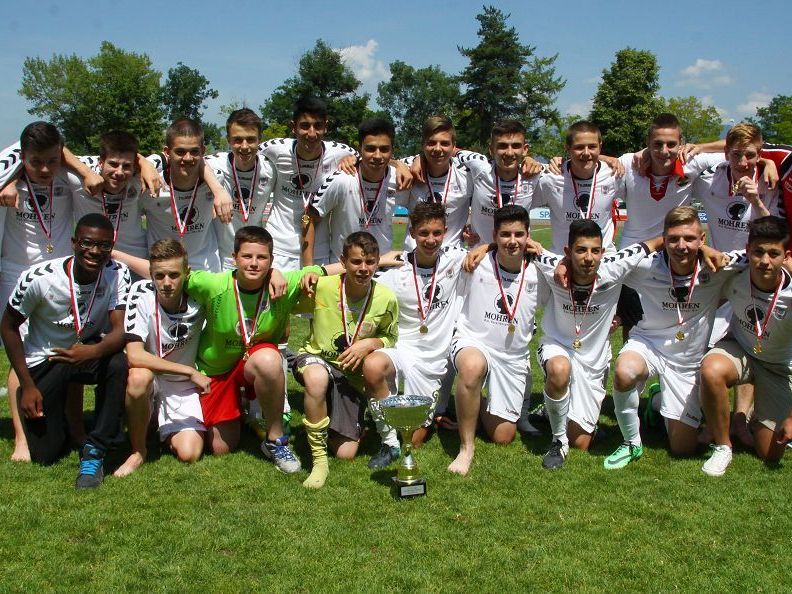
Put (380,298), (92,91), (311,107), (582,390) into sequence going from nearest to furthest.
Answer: (380,298)
(582,390)
(311,107)
(92,91)

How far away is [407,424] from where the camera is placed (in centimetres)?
434

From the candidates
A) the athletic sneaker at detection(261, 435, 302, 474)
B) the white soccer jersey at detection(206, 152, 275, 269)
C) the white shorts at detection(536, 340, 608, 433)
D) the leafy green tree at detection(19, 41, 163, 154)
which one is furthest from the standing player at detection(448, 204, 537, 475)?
the leafy green tree at detection(19, 41, 163, 154)

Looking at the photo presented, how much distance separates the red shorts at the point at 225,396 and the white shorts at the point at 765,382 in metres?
3.14

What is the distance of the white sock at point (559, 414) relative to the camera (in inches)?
194

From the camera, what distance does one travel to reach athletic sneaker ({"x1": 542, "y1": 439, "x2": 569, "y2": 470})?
4.74 meters

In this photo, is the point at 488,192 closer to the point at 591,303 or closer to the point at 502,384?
the point at 591,303

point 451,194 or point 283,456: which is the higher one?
point 451,194

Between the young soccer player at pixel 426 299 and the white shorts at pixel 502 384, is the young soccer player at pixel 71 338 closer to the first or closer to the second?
the young soccer player at pixel 426 299

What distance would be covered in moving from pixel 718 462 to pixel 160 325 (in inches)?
147

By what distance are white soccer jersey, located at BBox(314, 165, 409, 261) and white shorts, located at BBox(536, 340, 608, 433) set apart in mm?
1747

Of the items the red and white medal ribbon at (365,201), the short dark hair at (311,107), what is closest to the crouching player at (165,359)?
the red and white medal ribbon at (365,201)

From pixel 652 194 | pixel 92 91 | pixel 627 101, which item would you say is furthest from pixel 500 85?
pixel 652 194

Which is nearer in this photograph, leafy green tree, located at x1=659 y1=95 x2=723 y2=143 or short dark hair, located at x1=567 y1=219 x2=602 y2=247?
short dark hair, located at x1=567 y1=219 x2=602 y2=247

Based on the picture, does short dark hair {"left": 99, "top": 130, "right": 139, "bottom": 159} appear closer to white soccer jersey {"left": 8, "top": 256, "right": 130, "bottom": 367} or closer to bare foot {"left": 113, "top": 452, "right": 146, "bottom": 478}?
white soccer jersey {"left": 8, "top": 256, "right": 130, "bottom": 367}
